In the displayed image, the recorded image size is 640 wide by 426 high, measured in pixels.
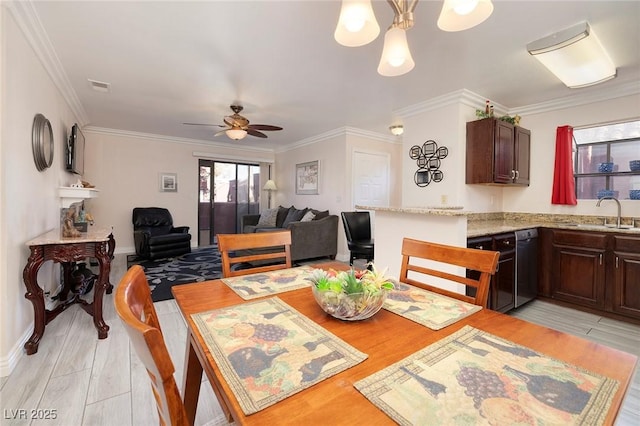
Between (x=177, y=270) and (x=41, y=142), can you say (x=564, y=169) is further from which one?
(x=41, y=142)

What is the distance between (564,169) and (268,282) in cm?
392

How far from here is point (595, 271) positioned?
2883 mm

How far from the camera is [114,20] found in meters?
2.15

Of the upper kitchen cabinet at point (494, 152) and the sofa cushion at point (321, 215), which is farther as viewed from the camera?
the sofa cushion at point (321, 215)

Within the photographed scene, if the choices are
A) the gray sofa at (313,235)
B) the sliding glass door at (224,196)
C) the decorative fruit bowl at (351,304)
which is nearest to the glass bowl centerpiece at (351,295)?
the decorative fruit bowl at (351,304)

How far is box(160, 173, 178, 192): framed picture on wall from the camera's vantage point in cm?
601

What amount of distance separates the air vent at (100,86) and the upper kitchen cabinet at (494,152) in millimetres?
4300

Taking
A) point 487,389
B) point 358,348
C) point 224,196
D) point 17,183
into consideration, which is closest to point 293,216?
point 224,196

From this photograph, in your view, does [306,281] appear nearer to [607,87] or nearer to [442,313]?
[442,313]

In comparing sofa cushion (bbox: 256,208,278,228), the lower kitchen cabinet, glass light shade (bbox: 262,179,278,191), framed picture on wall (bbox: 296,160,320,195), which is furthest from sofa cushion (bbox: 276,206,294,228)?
the lower kitchen cabinet

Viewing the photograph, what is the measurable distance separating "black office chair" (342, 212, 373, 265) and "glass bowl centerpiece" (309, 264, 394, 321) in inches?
117

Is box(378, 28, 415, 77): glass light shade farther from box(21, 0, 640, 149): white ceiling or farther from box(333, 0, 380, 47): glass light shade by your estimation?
box(21, 0, 640, 149): white ceiling

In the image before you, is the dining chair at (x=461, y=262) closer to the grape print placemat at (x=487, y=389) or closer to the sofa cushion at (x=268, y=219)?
the grape print placemat at (x=487, y=389)

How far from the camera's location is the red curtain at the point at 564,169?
3459 millimetres
